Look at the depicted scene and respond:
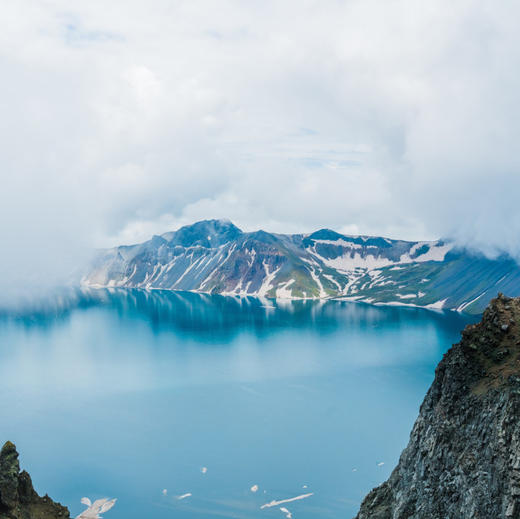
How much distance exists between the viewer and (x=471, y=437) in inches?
1003

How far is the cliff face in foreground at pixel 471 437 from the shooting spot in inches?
898

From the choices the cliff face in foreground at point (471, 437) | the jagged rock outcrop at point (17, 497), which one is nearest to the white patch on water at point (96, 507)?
the jagged rock outcrop at point (17, 497)

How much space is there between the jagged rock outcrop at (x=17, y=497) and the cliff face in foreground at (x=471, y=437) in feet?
75.8

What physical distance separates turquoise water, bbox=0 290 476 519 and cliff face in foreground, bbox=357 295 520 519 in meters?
32.4

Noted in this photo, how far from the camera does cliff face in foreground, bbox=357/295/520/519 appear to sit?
74.8ft

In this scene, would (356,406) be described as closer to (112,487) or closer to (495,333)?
(112,487)

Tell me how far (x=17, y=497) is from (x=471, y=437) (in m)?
28.7

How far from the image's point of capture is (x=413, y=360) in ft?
470

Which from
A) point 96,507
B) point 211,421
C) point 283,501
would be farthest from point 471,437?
point 211,421

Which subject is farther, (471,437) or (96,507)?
(96,507)

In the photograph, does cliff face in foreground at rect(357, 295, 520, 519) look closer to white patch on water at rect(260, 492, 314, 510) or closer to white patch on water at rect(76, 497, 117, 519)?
white patch on water at rect(260, 492, 314, 510)

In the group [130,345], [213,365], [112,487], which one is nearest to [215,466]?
[112,487]

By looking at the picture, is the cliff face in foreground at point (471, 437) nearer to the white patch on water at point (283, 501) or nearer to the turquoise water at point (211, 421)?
the white patch on water at point (283, 501)

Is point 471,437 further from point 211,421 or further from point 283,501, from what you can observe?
point 211,421
